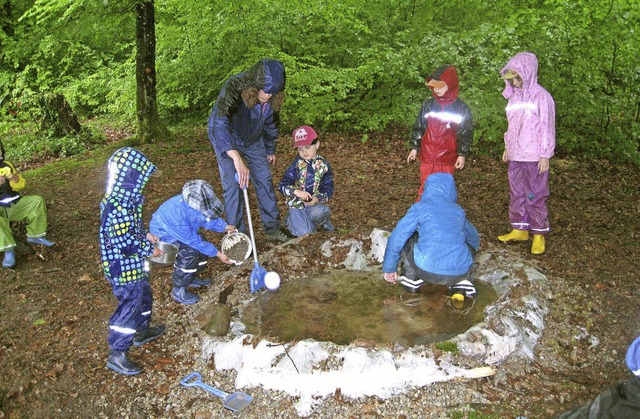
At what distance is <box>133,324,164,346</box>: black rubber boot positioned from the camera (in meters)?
3.80

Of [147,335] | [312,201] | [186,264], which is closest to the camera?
[147,335]

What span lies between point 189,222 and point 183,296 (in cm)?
75

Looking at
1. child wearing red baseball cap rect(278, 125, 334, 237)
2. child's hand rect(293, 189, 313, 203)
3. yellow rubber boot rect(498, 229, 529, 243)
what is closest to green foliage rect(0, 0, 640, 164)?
yellow rubber boot rect(498, 229, 529, 243)

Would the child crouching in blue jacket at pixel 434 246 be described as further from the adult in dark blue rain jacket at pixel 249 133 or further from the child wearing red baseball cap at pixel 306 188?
the adult in dark blue rain jacket at pixel 249 133

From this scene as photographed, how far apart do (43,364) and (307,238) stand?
256cm

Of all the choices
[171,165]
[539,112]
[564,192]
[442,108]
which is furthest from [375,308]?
[171,165]

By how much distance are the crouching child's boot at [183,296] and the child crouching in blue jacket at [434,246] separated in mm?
1745

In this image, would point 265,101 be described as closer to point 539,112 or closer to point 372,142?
point 539,112

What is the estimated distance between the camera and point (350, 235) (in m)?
4.98

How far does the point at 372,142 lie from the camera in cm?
923

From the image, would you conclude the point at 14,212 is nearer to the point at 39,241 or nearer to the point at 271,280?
the point at 39,241

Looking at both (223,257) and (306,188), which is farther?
(306,188)

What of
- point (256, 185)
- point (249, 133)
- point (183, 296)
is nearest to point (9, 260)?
point (183, 296)

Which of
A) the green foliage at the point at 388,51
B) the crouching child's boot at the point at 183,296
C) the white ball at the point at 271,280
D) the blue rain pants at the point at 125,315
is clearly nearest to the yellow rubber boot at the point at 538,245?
the white ball at the point at 271,280
